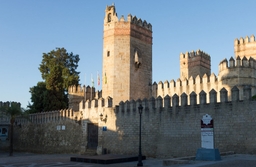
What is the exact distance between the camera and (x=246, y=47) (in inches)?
1394

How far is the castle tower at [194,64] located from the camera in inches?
1516

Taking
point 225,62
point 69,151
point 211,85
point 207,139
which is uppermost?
point 225,62

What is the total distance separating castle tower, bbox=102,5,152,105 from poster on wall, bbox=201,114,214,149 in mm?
11996

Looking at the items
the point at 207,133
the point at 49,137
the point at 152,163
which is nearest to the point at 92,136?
the point at 49,137

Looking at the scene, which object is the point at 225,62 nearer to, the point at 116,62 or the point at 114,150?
the point at 116,62

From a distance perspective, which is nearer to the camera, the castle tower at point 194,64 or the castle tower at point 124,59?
the castle tower at point 124,59

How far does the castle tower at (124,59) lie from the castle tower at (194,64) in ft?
43.3

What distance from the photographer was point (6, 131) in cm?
3722

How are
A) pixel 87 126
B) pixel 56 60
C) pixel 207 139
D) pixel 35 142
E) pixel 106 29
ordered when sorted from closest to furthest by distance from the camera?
pixel 207 139 < pixel 87 126 < pixel 106 29 < pixel 35 142 < pixel 56 60

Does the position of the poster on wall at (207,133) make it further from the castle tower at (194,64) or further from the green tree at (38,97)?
the green tree at (38,97)

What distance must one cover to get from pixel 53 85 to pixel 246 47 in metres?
22.6

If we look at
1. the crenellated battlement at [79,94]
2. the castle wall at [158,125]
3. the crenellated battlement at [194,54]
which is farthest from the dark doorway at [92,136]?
the crenellated battlement at [194,54]

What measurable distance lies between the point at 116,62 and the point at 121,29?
2.85 m

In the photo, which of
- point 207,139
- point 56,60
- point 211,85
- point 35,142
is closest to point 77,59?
point 56,60
